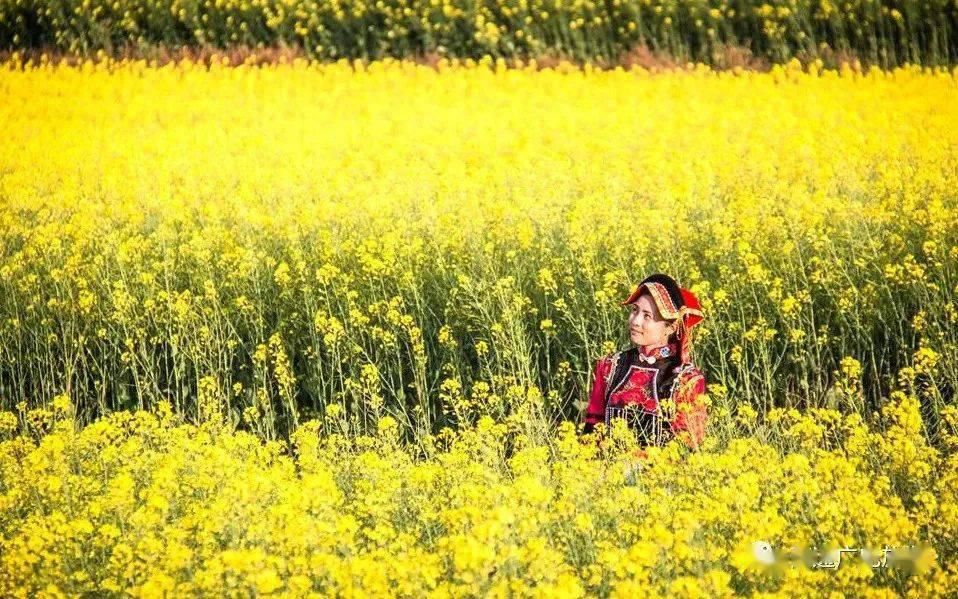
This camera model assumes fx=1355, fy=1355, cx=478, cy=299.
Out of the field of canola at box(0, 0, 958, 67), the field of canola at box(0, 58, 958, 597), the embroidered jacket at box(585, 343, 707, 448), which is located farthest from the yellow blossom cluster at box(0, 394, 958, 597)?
the field of canola at box(0, 0, 958, 67)

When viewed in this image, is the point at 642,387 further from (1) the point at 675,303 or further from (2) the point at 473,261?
(2) the point at 473,261

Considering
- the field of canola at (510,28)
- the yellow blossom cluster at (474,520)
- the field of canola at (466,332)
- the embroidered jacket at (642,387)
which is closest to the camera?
the yellow blossom cluster at (474,520)

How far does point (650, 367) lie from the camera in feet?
16.6

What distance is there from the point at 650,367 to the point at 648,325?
0.16m

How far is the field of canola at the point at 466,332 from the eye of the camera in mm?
3709

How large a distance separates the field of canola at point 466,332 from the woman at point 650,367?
0.18 metres

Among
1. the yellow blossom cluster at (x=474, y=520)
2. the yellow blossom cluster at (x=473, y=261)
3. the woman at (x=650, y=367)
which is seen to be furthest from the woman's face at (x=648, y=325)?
the yellow blossom cluster at (x=474, y=520)

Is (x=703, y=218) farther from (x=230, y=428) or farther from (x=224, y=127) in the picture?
(x=224, y=127)

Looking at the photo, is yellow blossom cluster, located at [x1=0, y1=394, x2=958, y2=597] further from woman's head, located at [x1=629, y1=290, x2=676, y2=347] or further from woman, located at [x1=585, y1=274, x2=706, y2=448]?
woman's head, located at [x1=629, y1=290, x2=676, y2=347]

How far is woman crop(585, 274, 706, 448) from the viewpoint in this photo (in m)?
5.01

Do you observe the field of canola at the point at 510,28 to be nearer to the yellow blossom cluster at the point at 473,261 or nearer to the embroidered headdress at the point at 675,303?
the yellow blossom cluster at the point at 473,261

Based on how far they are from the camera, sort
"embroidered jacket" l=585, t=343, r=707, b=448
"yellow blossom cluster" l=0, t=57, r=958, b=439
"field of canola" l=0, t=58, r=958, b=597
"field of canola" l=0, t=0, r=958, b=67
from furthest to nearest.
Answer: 1. "field of canola" l=0, t=0, r=958, b=67
2. "yellow blossom cluster" l=0, t=57, r=958, b=439
3. "embroidered jacket" l=585, t=343, r=707, b=448
4. "field of canola" l=0, t=58, r=958, b=597

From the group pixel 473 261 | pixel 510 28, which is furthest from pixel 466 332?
pixel 510 28

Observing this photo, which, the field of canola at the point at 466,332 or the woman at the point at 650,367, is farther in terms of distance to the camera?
the woman at the point at 650,367
